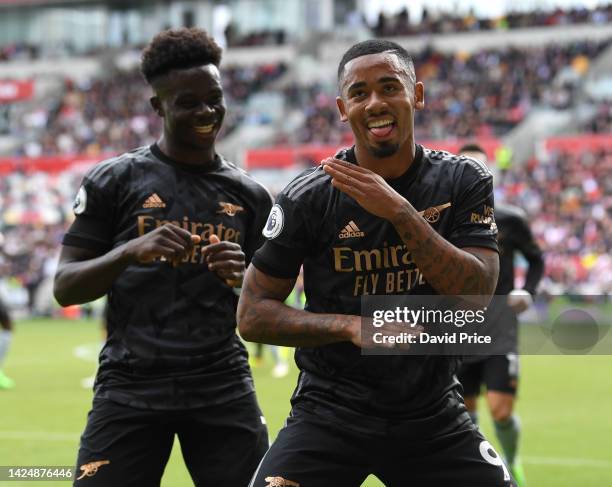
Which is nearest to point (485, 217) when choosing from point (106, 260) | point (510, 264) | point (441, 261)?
point (441, 261)

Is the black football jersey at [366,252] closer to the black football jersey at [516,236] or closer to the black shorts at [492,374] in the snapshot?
the black shorts at [492,374]

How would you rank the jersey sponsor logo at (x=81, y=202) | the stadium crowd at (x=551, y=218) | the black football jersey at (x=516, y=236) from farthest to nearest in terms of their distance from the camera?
the stadium crowd at (x=551, y=218) → the black football jersey at (x=516, y=236) → the jersey sponsor logo at (x=81, y=202)

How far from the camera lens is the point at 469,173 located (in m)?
3.83

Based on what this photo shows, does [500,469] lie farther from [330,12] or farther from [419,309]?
[330,12]

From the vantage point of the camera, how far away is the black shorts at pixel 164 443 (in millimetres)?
4309

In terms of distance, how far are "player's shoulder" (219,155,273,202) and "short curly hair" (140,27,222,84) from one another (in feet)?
1.44

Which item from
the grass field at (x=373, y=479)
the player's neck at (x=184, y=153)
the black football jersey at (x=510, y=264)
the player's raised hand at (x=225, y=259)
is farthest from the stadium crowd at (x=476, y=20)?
the player's raised hand at (x=225, y=259)

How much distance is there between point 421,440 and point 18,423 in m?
8.62

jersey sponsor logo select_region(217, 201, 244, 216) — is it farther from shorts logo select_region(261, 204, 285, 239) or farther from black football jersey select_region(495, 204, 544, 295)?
black football jersey select_region(495, 204, 544, 295)

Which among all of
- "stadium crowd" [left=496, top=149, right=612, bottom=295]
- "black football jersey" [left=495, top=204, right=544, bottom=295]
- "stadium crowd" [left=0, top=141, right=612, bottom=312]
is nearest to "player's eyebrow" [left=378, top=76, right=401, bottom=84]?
"black football jersey" [left=495, top=204, right=544, bottom=295]

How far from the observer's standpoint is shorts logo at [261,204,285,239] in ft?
12.3

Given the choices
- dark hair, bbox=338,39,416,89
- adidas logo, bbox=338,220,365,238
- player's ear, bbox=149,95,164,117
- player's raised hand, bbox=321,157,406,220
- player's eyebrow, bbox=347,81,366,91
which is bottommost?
adidas logo, bbox=338,220,365,238

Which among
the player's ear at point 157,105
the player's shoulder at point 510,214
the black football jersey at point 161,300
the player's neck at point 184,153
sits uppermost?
the player's ear at point 157,105

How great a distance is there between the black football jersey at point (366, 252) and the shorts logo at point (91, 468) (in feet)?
3.16
